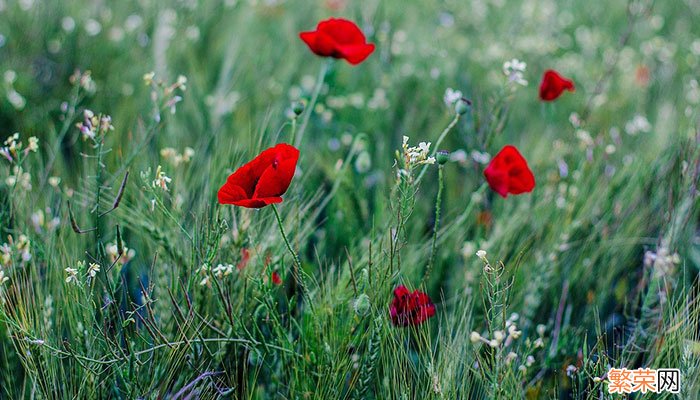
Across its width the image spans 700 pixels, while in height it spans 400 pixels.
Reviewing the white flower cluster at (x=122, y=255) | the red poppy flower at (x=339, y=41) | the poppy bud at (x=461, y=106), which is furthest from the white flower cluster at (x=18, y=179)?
the poppy bud at (x=461, y=106)

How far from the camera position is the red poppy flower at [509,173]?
118cm

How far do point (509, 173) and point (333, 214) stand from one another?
38cm

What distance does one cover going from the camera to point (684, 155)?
1.26 metres

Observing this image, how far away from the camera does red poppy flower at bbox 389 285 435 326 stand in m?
0.98

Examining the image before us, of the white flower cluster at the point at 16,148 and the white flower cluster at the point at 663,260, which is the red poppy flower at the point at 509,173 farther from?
the white flower cluster at the point at 16,148

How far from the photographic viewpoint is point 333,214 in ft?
4.56

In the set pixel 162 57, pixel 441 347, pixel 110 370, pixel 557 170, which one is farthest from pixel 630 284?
pixel 162 57

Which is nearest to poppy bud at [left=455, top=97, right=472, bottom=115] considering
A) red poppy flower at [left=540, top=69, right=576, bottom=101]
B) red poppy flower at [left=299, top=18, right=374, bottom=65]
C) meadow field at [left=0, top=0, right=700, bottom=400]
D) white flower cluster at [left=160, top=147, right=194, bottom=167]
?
meadow field at [left=0, top=0, right=700, bottom=400]

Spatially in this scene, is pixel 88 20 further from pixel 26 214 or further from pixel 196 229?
pixel 196 229

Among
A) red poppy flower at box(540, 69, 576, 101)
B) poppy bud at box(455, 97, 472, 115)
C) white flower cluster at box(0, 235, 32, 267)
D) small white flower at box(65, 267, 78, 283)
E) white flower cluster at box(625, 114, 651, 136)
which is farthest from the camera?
white flower cluster at box(625, 114, 651, 136)

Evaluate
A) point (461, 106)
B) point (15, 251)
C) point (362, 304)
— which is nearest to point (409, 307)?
point (362, 304)

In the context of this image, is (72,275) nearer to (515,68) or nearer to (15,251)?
(15,251)

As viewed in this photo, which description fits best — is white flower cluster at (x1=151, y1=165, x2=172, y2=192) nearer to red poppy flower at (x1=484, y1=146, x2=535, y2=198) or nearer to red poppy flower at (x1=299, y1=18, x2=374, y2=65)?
red poppy flower at (x1=299, y1=18, x2=374, y2=65)

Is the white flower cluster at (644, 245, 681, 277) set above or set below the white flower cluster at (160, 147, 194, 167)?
below
